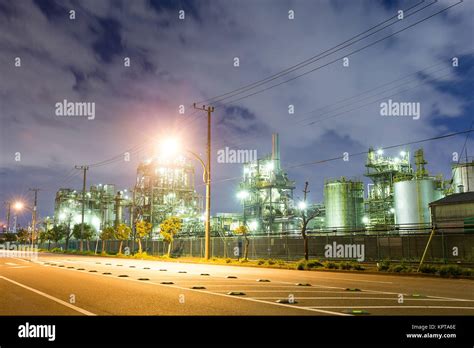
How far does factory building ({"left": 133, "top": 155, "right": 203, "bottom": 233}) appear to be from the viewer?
79.2 metres

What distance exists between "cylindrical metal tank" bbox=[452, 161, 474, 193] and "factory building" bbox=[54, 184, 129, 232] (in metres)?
69.3

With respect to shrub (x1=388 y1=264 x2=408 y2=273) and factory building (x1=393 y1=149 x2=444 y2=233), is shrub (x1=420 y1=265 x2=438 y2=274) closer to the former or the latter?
shrub (x1=388 y1=264 x2=408 y2=273)

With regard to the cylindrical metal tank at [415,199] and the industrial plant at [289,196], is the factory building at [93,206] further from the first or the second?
the cylindrical metal tank at [415,199]

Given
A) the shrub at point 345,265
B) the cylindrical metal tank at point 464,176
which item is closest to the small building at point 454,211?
the cylindrical metal tank at point 464,176

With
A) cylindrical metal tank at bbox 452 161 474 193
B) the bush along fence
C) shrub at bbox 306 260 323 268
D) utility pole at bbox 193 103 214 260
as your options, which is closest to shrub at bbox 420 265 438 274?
the bush along fence

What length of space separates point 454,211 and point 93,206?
8234 cm

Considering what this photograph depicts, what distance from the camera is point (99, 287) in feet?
44.0

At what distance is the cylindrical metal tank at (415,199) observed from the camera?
166ft

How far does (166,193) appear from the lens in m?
80.8

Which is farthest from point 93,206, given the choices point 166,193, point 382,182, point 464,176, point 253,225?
point 464,176

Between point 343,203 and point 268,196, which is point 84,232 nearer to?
point 268,196
